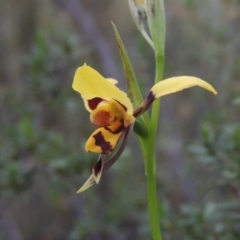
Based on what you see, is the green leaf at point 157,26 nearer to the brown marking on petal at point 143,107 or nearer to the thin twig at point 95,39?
the brown marking on petal at point 143,107

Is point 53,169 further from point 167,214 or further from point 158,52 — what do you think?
point 158,52

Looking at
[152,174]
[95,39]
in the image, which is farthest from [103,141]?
[95,39]

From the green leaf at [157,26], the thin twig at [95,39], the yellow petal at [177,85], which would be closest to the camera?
the yellow petal at [177,85]

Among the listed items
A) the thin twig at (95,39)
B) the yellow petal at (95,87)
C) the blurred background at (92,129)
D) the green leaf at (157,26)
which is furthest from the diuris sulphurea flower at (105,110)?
the thin twig at (95,39)

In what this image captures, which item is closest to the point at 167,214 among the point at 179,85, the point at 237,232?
the point at 237,232

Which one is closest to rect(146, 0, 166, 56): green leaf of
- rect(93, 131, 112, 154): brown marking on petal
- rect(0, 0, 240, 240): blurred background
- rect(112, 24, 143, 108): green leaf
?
rect(112, 24, 143, 108): green leaf
